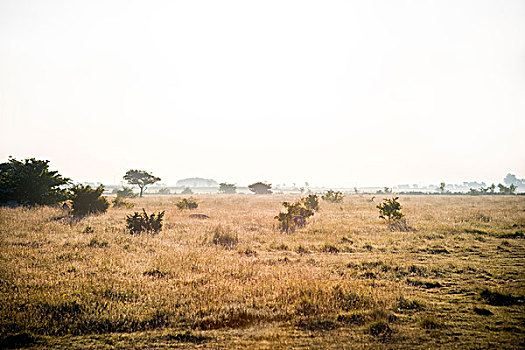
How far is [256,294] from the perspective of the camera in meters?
7.30

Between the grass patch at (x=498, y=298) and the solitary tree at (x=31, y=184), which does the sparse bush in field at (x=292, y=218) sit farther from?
the solitary tree at (x=31, y=184)

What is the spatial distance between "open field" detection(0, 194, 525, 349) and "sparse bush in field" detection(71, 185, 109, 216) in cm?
774

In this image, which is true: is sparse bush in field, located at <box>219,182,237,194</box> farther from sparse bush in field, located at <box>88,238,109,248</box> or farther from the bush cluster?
sparse bush in field, located at <box>88,238,109,248</box>

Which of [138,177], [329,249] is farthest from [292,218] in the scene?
[138,177]

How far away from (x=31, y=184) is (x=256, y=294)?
24.3 meters

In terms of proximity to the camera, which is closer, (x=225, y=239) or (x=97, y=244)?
(x=97, y=244)

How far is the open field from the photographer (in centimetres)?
540

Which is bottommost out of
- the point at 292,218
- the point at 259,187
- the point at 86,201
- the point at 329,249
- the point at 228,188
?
the point at 329,249

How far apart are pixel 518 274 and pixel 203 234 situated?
1293 cm

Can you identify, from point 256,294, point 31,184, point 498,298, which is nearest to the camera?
point 498,298

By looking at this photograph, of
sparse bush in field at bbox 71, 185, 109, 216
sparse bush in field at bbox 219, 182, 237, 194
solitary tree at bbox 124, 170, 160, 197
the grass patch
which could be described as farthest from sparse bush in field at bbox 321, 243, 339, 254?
sparse bush in field at bbox 219, 182, 237, 194

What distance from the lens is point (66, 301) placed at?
6.50 metres

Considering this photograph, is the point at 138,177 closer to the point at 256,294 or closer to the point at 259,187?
the point at 259,187

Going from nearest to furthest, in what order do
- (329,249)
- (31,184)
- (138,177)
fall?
(329,249) < (31,184) < (138,177)
